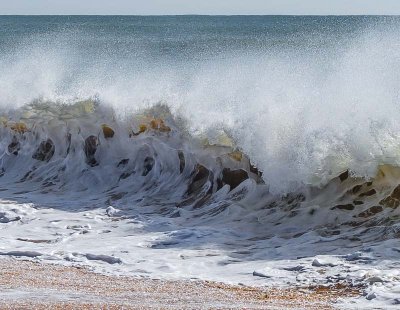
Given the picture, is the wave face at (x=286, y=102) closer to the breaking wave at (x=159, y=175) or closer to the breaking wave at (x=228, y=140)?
the breaking wave at (x=228, y=140)

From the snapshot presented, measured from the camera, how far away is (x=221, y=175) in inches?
372

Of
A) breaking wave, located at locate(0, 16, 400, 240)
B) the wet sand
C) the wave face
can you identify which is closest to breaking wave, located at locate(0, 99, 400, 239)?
breaking wave, located at locate(0, 16, 400, 240)

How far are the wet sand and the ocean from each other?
27cm

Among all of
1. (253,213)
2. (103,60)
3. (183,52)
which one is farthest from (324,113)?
(183,52)

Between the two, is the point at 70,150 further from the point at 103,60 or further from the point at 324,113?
the point at 103,60

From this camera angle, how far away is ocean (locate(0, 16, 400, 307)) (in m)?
6.70

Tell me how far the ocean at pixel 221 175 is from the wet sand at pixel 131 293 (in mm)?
266

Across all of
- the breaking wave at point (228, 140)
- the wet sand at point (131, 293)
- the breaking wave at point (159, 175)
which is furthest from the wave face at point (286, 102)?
the wet sand at point (131, 293)

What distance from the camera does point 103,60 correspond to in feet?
80.9

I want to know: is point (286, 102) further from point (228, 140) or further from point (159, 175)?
point (159, 175)

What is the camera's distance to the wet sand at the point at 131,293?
16.5ft

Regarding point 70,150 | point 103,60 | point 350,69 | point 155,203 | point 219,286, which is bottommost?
point 219,286

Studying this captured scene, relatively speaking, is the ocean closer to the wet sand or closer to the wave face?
the wave face

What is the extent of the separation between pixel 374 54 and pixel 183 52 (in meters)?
19.2
